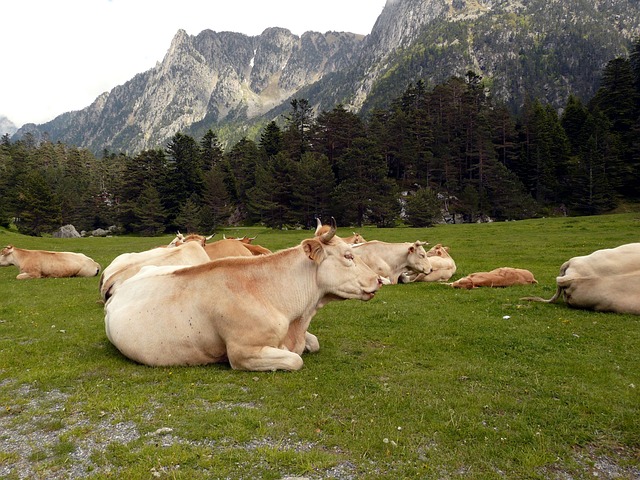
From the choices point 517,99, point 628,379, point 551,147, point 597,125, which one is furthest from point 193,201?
point 517,99

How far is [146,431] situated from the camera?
4.75 metres

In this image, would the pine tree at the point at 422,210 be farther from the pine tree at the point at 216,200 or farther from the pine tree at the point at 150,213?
the pine tree at the point at 150,213

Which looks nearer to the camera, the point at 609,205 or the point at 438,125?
the point at 609,205

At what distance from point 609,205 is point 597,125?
540 inches

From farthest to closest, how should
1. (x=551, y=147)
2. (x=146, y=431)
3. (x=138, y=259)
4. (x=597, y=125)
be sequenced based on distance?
(x=551, y=147) → (x=597, y=125) → (x=138, y=259) → (x=146, y=431)

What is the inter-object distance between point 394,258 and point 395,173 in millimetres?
58206

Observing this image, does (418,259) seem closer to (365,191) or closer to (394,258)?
(394,258)

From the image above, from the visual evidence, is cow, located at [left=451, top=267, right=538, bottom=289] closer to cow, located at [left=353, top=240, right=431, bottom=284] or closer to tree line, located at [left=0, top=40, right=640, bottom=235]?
cow, located at [left=353, top=240, right=431, bottom=284]

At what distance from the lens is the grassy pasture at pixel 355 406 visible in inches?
163

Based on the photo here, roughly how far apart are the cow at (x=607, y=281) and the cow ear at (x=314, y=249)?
690 centimetres

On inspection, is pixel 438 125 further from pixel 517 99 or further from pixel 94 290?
pixel 517 99

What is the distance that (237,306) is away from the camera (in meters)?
6.77

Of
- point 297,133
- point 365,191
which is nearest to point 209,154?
point 297,133

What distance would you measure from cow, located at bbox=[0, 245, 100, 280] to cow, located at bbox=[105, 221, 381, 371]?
49.4 feet
